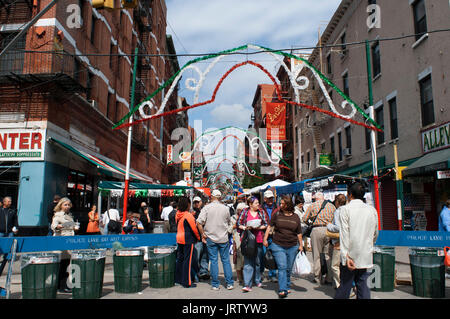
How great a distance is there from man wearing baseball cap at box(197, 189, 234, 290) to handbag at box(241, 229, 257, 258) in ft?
1.38

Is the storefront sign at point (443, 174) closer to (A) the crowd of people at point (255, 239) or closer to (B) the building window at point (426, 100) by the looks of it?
(A) the crowd of people at point (255, 239)

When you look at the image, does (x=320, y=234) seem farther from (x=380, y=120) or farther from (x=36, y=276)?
(x=380, y=120)

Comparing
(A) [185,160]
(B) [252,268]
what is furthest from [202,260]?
(A) [185,160]

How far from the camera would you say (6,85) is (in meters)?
14.6

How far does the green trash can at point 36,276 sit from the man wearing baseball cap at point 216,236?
117 inches

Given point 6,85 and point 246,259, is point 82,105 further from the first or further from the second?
point 246,259

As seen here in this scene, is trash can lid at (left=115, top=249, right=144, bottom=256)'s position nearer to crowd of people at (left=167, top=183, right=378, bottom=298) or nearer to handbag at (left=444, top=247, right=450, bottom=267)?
crowd of people at (left=167, top=183, right=378, bottom=298)

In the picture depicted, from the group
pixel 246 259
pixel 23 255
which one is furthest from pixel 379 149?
pixel 23 255

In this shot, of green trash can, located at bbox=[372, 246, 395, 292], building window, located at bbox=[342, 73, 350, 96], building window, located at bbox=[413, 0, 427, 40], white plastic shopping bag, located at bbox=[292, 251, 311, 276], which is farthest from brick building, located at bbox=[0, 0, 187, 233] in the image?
building window, located at bbox=[342, 73, 350, 96]

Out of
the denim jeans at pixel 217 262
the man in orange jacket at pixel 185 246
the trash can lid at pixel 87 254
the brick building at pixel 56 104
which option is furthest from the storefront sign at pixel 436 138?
the trash can lid at pixel 87 254

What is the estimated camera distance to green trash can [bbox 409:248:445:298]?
21.0 feet

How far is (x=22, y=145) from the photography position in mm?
14234

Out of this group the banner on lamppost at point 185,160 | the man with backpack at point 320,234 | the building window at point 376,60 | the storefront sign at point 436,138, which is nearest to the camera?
the man with backpack at point 320,234

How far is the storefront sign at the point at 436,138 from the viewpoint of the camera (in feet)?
40.9
